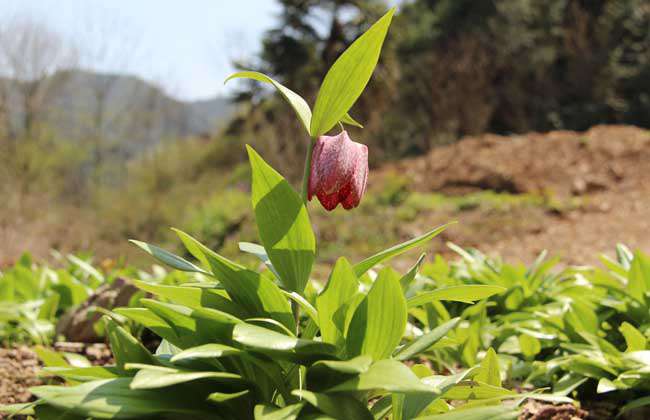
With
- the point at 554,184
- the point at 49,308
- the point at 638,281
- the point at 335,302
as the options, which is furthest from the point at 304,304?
the point at 554,184

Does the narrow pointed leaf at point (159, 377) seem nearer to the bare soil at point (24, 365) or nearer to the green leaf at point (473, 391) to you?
the green leaf at point (473, 391)

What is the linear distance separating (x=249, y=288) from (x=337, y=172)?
332mm

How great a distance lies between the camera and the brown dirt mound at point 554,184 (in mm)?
7359

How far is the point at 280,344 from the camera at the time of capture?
45.1 inches

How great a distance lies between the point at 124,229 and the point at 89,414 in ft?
37.4

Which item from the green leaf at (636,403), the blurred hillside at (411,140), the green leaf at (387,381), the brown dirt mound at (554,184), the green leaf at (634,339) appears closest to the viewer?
the green leaf at (387,381)

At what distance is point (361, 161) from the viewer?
4.44ft

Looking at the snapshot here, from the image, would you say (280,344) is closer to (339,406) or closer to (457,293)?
(339,406)

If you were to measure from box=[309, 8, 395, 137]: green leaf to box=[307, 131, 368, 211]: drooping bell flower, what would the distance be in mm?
54

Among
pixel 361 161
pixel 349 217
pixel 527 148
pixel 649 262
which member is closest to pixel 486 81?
pixel 527 148

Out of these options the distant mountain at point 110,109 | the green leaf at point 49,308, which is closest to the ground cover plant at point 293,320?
the green leaf at point 49,308

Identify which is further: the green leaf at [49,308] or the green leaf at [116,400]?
the green leaf at [49,308]

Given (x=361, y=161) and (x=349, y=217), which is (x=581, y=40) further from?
(x=361, y=161)

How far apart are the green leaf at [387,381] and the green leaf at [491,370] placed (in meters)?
0.58
